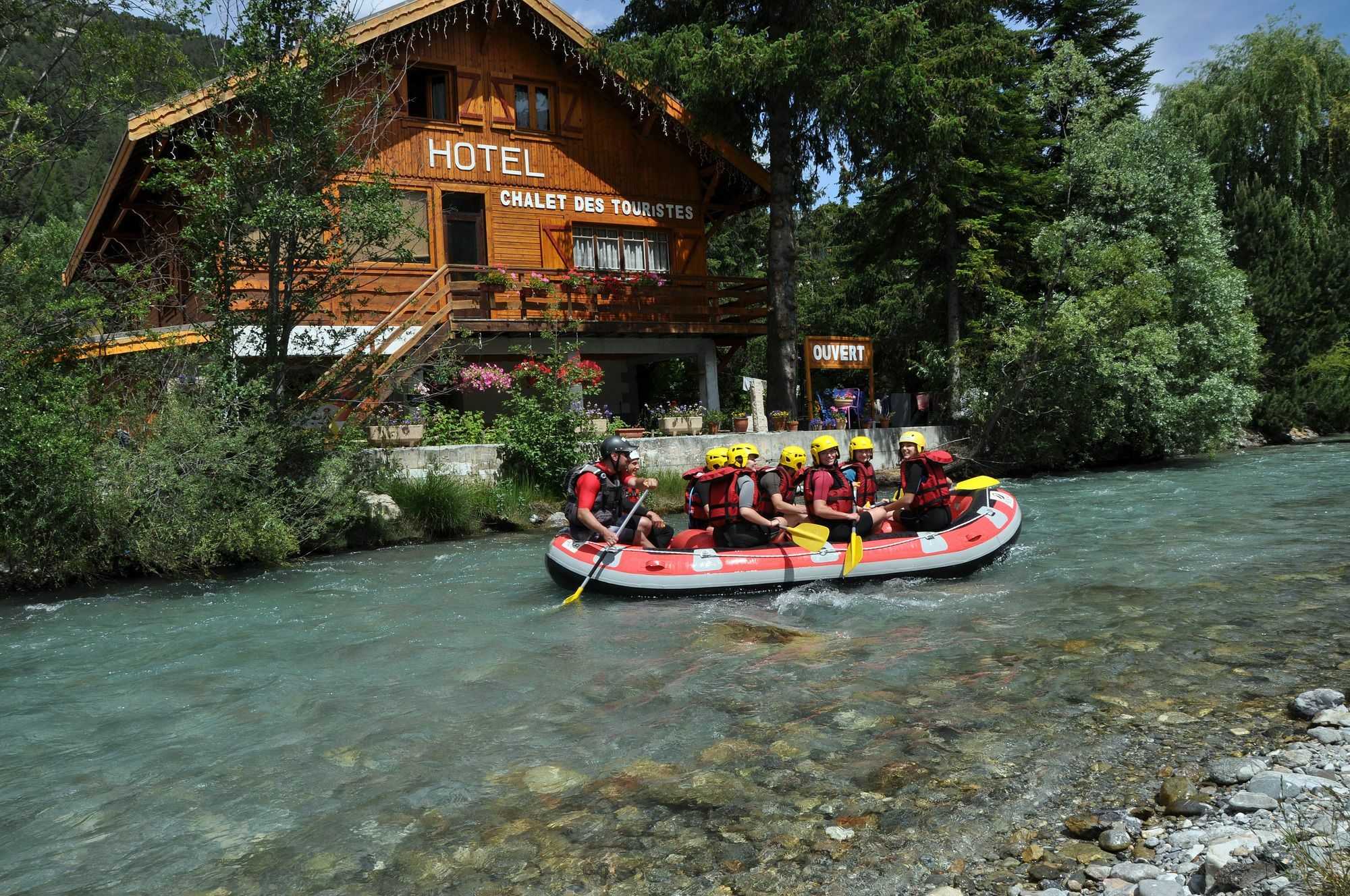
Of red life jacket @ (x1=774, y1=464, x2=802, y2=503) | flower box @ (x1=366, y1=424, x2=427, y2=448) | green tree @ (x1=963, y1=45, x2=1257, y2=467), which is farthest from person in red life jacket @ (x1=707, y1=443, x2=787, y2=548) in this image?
green tree @ (x1=963, y1=45, x2=1257, y2=467)

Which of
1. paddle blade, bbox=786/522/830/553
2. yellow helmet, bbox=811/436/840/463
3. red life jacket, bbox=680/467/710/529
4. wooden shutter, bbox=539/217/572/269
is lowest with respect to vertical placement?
paddle blade, bbox=786/522/830/553

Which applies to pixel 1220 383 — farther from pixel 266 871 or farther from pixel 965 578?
pixel 266 871

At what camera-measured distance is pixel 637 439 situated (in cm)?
1786

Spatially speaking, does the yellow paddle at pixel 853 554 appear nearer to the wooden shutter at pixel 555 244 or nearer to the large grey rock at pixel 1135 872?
the large grey rock at pixel 1135 872

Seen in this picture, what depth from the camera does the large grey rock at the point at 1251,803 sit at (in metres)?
4.55

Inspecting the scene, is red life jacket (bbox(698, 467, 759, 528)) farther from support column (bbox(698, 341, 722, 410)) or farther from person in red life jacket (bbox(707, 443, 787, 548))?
support column (bbox(698, 341, 722, 410))

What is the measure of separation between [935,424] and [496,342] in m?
11.1

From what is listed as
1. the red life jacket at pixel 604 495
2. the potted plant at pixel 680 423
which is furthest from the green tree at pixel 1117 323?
the red life jacket at pixel 604 495

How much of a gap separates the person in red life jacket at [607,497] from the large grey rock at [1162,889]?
747 cm

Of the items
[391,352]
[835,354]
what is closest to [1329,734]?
[391,352]

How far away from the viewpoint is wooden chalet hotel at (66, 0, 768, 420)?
20062mm

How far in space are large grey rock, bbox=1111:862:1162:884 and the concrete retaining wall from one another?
38.7ft

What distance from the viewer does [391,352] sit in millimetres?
18031

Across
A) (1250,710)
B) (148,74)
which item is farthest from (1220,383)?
(148,74)
